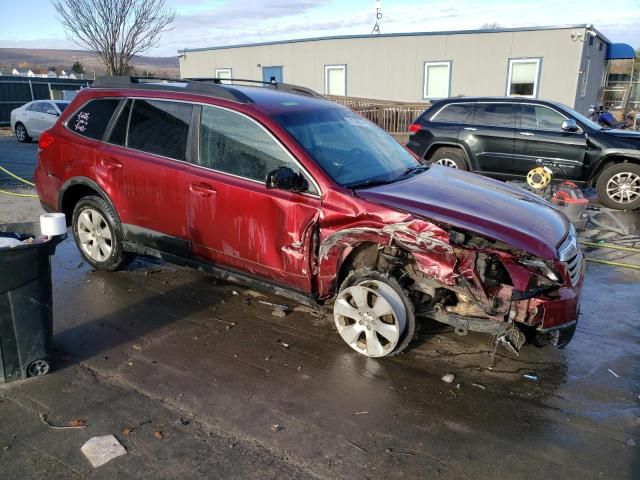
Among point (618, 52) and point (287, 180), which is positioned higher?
point (618, 52)

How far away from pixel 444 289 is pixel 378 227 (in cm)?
64

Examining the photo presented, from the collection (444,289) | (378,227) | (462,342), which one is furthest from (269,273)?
(462,342)

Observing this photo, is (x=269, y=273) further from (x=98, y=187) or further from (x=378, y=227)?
(x=98, y=187)

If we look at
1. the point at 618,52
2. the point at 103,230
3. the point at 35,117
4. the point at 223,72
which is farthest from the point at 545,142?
the point at 618,52

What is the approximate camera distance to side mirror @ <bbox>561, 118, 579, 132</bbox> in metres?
9.09

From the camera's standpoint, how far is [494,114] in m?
9.91

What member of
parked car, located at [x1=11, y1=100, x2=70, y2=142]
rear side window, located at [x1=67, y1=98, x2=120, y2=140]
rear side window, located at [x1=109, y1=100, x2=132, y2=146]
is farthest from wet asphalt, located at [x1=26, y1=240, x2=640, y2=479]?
parked car, located at [x1=11, y1=100, x2=70, y2=142]

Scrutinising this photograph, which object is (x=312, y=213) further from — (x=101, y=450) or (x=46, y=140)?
(x=46, y=140)

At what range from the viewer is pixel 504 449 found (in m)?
2.96

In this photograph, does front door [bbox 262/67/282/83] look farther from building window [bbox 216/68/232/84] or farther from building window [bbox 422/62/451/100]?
building window [bbox 422/62/451/100]

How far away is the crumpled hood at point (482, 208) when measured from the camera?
3514 mm

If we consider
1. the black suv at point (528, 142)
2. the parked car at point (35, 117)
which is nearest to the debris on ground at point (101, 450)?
the black suv at point (528, 142)

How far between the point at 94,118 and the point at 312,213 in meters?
2.80

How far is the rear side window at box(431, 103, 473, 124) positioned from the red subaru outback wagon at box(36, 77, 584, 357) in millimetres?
5431
